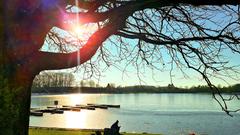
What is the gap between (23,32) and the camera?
7.93 m

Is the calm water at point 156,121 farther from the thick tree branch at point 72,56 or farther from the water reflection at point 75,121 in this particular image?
the thick tree branch at point 72,56

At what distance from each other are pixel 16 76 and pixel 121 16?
7.67ft

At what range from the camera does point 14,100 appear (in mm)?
7316

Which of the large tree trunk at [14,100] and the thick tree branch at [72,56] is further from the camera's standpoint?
→ the thick tree branch at [72,56]

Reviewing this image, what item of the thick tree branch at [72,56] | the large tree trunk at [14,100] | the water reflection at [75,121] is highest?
the thick tree branch at [72,56]

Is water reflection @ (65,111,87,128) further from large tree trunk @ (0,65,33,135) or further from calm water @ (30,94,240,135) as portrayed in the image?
large tree trunk @ (0,65,33,135)

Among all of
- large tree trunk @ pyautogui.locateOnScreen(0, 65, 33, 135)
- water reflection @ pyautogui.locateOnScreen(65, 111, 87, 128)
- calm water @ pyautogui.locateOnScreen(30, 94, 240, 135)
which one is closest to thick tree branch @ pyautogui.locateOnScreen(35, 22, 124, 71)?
large tree trunk @ pyautogui.locateOnScreen(0, 65, 33, 135)

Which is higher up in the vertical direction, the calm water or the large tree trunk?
the large tree trunk

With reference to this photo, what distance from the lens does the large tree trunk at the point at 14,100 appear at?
7.02 meters

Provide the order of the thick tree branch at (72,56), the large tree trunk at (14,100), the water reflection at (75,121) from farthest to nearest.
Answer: the water reflection at (75,121) < the thick tree branch at (72,56) < the large tree trunk at (14,100)

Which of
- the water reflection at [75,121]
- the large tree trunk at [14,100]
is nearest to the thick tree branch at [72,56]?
the large tree trunk at [14,100]

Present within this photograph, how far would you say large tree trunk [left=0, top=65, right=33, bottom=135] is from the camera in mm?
7019

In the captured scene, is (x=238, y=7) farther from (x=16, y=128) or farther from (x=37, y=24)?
(x=16, y=128)

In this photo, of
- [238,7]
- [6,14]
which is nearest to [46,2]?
[6,14]
